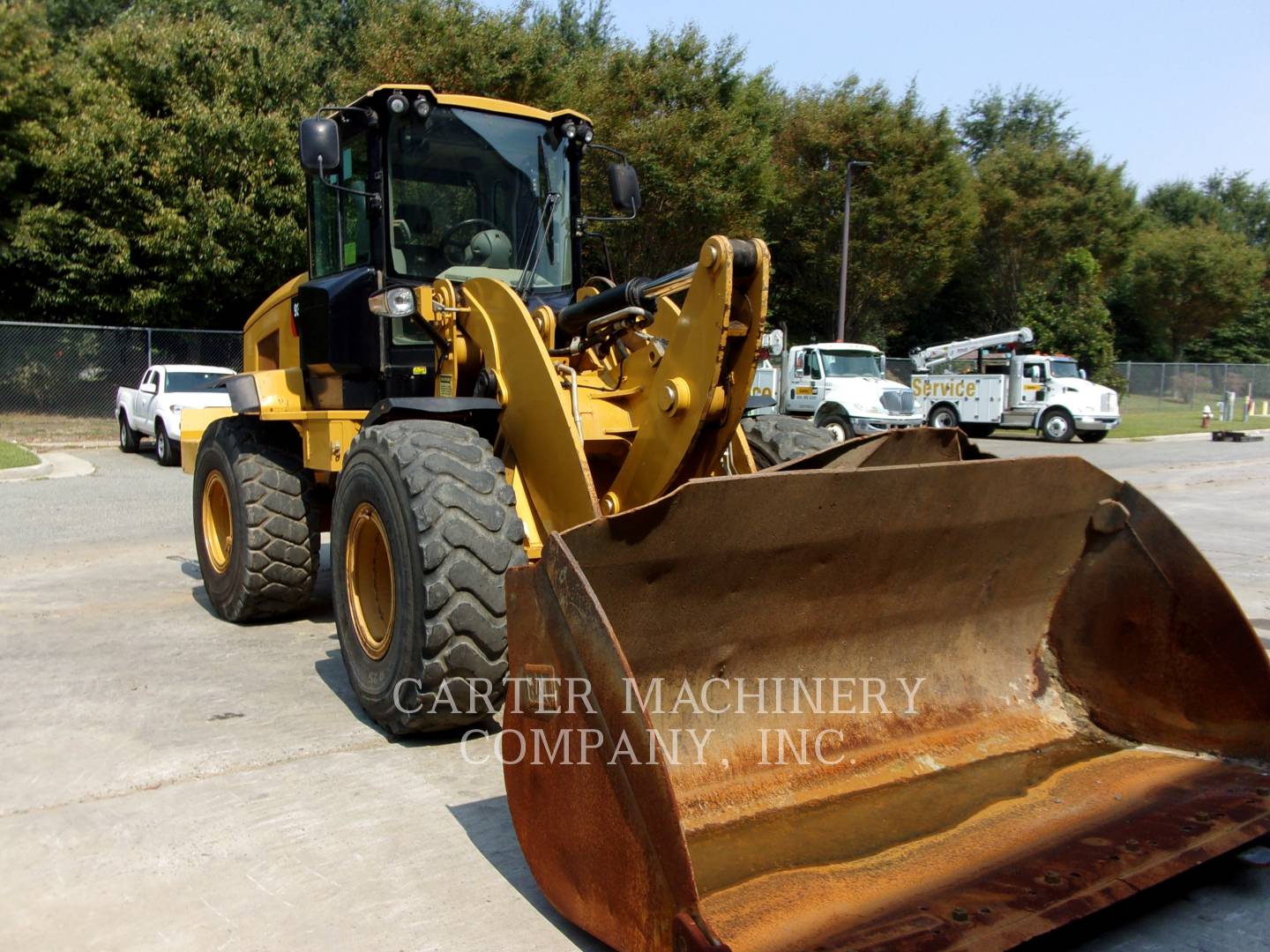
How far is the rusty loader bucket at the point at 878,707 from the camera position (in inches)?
113

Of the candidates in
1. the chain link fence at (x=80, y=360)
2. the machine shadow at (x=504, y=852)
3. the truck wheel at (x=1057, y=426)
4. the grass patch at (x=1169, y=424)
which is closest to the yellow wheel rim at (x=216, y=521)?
the machine shadow at (x=504, y=852)

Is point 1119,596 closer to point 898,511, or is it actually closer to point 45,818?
point 898,511

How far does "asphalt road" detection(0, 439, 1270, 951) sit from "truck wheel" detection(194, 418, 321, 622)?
0.21 meters

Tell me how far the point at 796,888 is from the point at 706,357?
6.55 ft

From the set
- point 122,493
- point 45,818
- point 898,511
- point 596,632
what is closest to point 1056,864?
point 898,511

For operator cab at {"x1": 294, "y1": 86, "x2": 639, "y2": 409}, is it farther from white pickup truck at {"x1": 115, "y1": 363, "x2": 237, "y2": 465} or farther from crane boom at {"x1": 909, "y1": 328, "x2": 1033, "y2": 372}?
crane boom at {"x1": 909, "y1": 328, "x2": 1033, "y2": 372}

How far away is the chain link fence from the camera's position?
21.1 m

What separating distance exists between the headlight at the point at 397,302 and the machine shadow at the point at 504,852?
237 cm

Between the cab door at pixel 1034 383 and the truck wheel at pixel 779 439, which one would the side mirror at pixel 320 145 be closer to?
the truck wheel at pixel 779 439

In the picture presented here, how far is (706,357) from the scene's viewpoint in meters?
4.26

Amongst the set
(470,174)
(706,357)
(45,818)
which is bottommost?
(45,818)

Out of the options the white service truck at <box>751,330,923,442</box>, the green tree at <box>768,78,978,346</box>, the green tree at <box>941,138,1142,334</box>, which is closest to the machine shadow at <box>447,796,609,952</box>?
the white service truck at <box>751,330,923,442</box>

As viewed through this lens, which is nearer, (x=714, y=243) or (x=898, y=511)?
(x=898, y=511)

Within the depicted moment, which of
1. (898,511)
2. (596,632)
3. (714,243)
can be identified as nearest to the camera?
(596,632)
